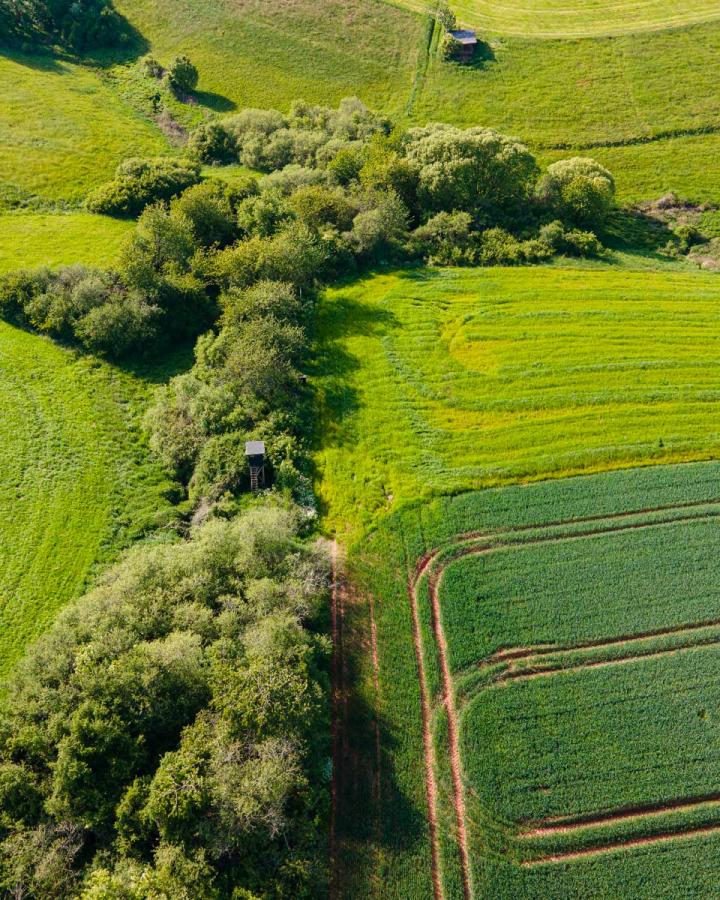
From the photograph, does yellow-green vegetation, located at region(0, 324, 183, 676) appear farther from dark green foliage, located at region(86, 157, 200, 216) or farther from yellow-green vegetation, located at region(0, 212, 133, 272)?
dark green foliage, located at region(86, 157, 200, 216)

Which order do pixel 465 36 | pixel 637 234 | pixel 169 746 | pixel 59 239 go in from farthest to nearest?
→ pixel 465 36 → pixel 637 234 → pixel 59 239 → pixel 169 746

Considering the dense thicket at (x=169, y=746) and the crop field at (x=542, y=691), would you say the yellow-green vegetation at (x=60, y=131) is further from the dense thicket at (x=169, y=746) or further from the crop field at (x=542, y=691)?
the crop field at (x=542, y=691)

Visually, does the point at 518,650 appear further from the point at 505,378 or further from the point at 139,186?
the point at 139,186

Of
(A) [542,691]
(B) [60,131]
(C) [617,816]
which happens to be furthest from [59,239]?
(C) [617,816]

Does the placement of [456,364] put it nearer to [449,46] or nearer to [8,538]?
[8,538]

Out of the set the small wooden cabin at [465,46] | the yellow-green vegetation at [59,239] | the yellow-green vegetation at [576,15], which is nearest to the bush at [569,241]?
the yellow-green vegetation at [59,239]

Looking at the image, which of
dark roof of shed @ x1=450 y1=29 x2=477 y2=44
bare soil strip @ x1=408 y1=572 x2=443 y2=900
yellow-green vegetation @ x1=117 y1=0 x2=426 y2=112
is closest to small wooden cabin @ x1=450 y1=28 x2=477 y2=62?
dark roof of shed @ x1=450 y1=29 x2=477 y2=44

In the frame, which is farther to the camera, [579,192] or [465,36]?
[465,36]

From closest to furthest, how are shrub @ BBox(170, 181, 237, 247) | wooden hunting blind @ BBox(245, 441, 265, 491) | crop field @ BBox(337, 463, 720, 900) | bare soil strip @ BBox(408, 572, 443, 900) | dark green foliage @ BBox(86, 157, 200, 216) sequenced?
bare soil strip @ BBox(408, 572, 443, 900), crop field @ BBox(337, 463, 720, 900), wooden hunting blind @ BBox(245, 441, 265, 491), shrub @ BBox(170, 181, 237, 247), dark green foliage @ BBox(86, 157, 200, 216)
